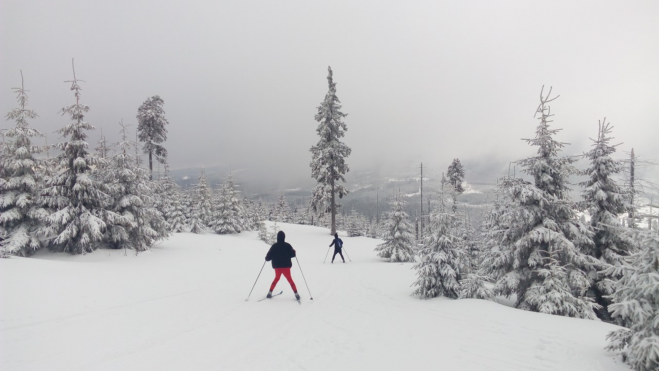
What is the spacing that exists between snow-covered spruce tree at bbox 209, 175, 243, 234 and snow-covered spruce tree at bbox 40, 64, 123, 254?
1939 cm

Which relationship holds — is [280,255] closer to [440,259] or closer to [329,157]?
[440,259]

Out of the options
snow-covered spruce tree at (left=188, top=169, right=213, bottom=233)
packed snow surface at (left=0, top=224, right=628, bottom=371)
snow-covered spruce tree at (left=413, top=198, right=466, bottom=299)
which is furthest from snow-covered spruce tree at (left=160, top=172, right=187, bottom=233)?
snow-covered spruce tree at (left=413, top=198, right=466, bottom=299)

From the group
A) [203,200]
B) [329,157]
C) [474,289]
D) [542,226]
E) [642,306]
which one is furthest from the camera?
[203,200]

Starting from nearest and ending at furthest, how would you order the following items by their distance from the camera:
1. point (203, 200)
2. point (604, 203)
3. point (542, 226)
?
point (542, 226), point (604, 203), point (203, 200)

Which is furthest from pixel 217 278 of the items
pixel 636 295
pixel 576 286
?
pixel 576 286

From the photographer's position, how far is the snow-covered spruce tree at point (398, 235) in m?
20.1

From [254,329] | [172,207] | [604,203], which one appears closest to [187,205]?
[172,207]

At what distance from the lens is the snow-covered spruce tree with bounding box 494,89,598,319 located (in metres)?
10.8

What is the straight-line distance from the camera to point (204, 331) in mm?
6434

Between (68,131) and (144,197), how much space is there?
15.8 ft

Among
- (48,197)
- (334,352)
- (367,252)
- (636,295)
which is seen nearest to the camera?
(636,295)

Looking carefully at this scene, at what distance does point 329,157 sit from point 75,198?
2078 cm

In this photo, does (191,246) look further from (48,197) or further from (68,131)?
(68,131)

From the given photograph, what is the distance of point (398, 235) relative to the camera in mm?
20031
